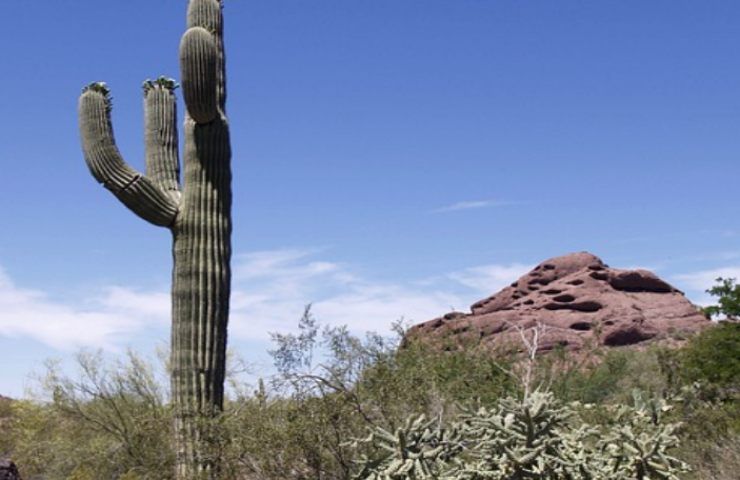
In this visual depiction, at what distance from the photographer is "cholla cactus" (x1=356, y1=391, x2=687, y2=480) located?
5074 millimetres

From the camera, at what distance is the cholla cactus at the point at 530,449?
5.07 metres

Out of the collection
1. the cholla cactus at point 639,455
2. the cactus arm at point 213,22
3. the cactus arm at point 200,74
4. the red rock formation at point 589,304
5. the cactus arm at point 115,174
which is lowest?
the cholla cactus at point 639,455

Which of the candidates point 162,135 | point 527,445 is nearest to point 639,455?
point 527,445

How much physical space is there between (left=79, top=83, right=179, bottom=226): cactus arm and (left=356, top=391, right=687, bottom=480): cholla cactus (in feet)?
20.3

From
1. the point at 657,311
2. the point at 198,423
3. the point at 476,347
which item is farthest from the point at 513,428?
the point at 657,311

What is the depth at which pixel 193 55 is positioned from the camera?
36.7ft

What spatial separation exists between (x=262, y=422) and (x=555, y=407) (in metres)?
3.12

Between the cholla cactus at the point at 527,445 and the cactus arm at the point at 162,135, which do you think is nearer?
the cholla cactus at the point at 527,445

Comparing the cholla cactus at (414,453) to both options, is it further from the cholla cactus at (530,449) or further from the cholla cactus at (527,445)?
the cholla cactus at (527,445)

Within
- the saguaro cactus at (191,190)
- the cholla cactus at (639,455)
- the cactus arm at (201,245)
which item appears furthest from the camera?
the saguaro cactus at (191,190)

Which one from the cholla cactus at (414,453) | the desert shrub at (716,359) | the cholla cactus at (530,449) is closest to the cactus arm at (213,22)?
the cholla cactus at (414,453)

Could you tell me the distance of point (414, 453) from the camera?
5582 millimetres

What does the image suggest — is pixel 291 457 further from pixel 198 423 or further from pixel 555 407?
pixel 555 407

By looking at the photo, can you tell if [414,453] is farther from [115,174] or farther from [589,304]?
[589,304]
